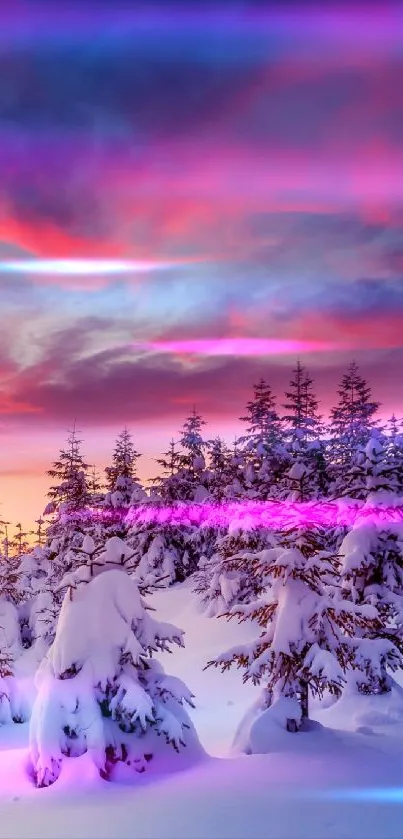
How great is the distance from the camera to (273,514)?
12781mm

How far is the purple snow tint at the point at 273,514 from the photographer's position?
12.4m

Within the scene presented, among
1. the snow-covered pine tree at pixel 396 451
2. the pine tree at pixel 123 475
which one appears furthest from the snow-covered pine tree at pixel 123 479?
the snow-covered pine tree at pixel 396 451

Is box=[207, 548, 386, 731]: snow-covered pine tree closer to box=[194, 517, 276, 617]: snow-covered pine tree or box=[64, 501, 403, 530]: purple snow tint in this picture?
box=[64, 501, 403, 530]: purple snow tint

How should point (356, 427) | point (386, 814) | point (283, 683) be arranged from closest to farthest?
point (386, 814)
point (283, 683)
point (356, 427)

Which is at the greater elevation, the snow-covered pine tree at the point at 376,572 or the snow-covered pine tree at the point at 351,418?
the snow-covered pine tree at the point at 351,418

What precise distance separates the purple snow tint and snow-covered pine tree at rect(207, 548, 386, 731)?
2.29ft

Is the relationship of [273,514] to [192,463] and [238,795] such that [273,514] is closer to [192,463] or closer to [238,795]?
[238,795]

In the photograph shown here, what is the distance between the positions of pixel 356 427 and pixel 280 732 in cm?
3286

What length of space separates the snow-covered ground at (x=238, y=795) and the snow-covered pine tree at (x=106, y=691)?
325mm

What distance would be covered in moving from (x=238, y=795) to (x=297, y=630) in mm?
3236

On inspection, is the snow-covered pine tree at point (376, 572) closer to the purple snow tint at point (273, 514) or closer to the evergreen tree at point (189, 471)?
the purple snow tint at point (273, 514)

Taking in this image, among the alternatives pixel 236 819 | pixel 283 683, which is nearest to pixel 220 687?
pixel 283 683

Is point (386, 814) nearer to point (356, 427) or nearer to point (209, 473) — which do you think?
point (209, 473)

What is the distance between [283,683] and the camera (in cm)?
1255
